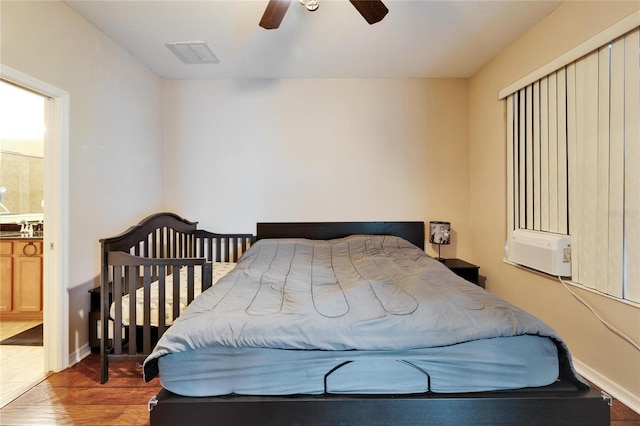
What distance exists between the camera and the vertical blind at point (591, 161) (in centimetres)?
180

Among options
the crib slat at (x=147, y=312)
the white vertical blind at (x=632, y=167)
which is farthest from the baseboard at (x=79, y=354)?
→ the white vertical blind at (x=632, y=167)

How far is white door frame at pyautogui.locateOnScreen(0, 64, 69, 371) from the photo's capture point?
2201 mm

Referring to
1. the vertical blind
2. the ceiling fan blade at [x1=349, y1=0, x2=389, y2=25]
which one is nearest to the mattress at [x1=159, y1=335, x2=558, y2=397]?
the vertical blind

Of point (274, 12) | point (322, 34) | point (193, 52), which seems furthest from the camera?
point (193, 52)

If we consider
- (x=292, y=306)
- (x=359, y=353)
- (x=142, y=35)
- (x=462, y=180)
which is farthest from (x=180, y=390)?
(x=462, y=180)

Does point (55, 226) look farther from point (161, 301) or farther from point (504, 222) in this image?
point (504, 222)

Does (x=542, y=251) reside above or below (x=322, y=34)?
below

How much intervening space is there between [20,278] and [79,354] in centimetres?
147

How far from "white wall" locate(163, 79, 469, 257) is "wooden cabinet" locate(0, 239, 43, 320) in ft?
4.56

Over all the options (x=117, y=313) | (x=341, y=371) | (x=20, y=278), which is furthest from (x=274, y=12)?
(x=20, y=278)

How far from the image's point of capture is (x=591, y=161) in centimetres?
204

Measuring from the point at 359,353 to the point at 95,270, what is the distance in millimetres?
2323

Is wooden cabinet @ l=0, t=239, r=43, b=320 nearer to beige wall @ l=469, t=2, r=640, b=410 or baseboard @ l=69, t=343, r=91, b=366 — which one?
baseboard @ l=69, t=343, r=91, b=366

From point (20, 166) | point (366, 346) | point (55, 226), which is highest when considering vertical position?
point (20, 166)
